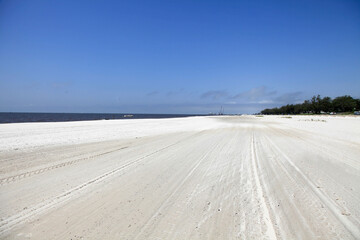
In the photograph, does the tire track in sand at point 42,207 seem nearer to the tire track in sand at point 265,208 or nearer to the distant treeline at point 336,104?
the tire track in sand at point 265,208

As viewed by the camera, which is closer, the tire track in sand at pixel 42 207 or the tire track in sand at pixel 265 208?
the tire track in sand at pixel 265 208

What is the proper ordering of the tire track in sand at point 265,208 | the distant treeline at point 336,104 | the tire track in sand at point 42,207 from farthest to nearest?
the distant treeline at point 336,104 < the tire track in sand at point 42,207 < the tire track in sand at point 265,208

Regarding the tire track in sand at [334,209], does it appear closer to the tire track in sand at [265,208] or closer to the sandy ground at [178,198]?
the sandy ground at [178,198]

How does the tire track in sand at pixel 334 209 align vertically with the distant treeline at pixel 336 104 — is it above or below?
below

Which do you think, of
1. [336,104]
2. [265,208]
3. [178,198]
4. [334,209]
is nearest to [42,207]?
[178,198]

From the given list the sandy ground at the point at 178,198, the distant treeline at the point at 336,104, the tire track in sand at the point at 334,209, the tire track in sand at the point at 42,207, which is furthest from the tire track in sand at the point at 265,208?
the distant treeline at the point at 336,104

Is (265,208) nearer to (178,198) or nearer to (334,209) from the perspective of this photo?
(334,209)

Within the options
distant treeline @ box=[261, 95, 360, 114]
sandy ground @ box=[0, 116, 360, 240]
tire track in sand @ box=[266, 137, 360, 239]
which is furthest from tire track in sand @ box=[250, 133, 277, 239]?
distant treeline @ box=[261, 95, 360, 114]

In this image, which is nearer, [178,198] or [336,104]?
[178,198]

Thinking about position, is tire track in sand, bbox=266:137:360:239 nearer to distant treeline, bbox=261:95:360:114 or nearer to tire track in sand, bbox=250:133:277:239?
tire track in sand, bbox=250:133:277:239

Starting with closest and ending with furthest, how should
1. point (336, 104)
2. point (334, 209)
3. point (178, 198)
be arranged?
point (334, 209) → point (178, 198) → point (336, 104)

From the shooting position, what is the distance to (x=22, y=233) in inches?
109

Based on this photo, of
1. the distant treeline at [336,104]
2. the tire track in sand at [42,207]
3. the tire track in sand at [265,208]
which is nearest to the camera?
A: the tire track in sand at [265,208]

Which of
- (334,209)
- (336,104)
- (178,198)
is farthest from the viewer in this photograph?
(336,104)
